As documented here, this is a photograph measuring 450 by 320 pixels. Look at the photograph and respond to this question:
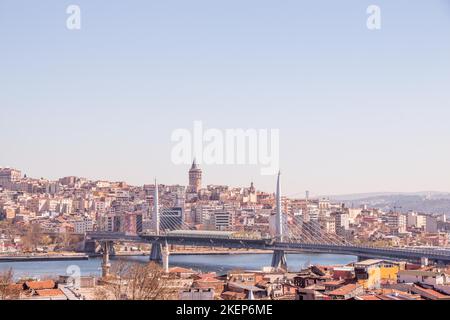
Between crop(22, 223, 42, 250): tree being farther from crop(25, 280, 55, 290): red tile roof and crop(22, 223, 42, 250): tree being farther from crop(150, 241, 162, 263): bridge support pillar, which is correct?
crop(25, 280, 55, 290): red tile roof

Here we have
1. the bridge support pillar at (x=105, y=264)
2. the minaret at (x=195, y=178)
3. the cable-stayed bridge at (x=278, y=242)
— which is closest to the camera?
the bridge support pillar at (x=105, y=264)

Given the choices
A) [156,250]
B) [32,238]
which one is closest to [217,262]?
[156,250]

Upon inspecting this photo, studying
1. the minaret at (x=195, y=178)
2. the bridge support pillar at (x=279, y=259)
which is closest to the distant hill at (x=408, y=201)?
the minaret at (x=195, y=178)

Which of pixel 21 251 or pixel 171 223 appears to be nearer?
pixel 21 251

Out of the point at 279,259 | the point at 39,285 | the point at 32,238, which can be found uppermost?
the point at 39,285

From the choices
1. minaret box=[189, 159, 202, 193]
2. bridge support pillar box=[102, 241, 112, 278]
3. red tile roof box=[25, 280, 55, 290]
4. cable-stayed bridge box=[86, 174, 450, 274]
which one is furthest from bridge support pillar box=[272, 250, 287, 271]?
minaret box=[189, 159, 202, 193]

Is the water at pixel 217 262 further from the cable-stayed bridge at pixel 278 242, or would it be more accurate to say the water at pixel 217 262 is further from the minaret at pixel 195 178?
the minaret at pixel 195 178

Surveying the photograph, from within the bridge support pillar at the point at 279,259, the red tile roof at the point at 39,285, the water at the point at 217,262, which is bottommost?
the water at the point at 217,262

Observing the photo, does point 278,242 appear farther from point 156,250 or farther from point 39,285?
point 39,285

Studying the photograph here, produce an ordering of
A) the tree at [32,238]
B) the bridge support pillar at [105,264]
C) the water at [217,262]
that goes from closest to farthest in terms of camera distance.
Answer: the bridge support pillar at [105,264]
the water at [217,262]
the tree at [32,238]
